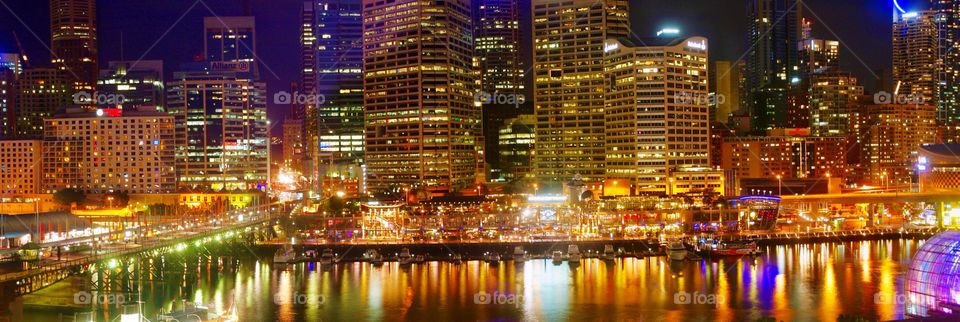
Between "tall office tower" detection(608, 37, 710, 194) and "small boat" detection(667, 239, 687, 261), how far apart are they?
30.1 m

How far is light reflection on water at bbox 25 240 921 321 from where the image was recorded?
1521 inches

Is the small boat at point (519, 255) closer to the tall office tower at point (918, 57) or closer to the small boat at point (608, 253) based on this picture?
the small boat at point (608, 253)

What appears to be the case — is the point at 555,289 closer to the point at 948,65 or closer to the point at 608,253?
the point at 608,253

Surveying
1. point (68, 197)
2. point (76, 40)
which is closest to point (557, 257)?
point (68, 197)

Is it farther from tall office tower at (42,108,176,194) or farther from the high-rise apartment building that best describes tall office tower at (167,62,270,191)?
the high-rise apartment building

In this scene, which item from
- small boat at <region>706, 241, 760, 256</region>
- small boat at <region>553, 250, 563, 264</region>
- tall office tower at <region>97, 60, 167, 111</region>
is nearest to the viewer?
small boat at <region>553, 250, 563, 264</region>

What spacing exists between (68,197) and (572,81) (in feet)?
173

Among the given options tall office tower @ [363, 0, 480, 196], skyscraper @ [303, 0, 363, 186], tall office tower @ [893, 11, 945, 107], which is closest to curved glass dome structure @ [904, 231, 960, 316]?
tall office tower @ [363, 0, 480, 196]

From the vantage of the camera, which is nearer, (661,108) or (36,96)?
(661,108)

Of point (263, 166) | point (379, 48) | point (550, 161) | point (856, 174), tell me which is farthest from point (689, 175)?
point (263, 166)

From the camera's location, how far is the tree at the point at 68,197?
8200cm

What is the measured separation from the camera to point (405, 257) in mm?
57594

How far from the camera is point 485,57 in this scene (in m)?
142

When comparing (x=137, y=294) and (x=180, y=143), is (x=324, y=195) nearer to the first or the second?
(x=180, y=143)
